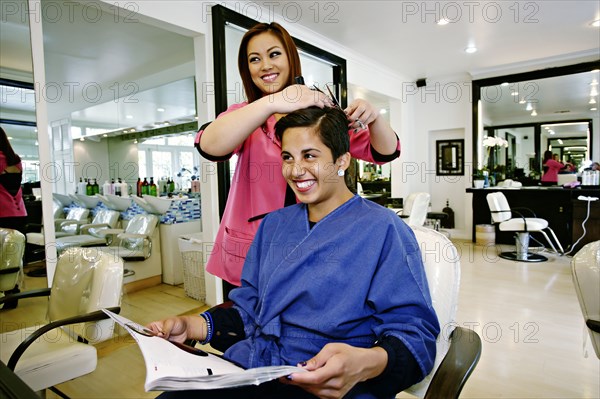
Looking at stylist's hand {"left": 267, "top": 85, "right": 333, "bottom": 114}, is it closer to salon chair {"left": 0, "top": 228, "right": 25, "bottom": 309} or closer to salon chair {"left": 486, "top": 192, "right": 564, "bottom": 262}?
salon chair {"left": 0, "top": 228, "right": 25, "bottom": 309}

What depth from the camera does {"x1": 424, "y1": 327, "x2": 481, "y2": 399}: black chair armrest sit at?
32.7 inches

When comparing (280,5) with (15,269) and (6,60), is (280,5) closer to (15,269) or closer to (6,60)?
(6,60)

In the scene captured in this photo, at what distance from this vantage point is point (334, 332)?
926mm

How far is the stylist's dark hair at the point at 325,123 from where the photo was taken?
1.03 m

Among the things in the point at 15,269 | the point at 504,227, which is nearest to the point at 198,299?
the point at 15,269

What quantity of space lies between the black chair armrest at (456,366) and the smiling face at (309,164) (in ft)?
1.73

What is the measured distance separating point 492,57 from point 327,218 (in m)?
5.44

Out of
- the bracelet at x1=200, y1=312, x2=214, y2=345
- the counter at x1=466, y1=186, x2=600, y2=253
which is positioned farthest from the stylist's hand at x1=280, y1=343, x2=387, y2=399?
the counter at x1=466, y1=186, x2=600, y2=253

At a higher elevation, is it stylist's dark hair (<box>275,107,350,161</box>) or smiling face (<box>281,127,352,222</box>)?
stylist's dark hair (<box>275,107,350,161</box>)

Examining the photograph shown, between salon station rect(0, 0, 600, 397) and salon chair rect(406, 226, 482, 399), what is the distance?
1107 millimetres

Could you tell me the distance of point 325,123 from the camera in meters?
1.04

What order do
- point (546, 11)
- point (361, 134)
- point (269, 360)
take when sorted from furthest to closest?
point (546, 11) < point (361, 134) < point (269, 360)

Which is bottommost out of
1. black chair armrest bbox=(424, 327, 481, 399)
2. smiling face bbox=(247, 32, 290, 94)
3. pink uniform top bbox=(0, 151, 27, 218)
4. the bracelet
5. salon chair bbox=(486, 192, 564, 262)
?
salon chair bbox=(486, 192, 564, 262)

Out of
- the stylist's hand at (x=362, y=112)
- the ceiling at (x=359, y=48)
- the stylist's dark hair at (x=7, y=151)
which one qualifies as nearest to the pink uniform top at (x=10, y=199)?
the stylist's dark hair at (x=7, y=151)
